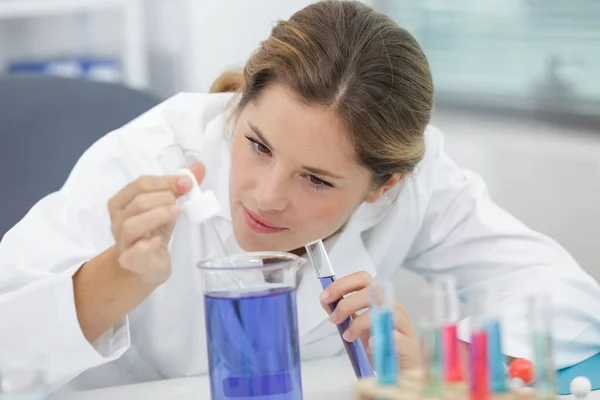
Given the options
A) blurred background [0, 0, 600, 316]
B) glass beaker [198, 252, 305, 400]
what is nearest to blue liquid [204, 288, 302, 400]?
glass beaker [198, 252, 305, 400]

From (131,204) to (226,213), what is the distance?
18.0 inches

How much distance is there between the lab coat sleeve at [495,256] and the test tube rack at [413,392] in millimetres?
613

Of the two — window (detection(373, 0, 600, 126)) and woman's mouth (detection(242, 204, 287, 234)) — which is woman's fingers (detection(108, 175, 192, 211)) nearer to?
woman's mouth (detection(242, 204, 287, 234))

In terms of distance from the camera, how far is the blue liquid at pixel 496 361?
30.5 inches

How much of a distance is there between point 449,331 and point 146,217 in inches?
15.7

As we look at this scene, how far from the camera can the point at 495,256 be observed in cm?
162

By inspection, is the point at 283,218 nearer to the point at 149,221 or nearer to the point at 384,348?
the point at 149,221

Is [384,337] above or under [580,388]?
above

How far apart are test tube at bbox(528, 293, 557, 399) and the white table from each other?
39 centimetres

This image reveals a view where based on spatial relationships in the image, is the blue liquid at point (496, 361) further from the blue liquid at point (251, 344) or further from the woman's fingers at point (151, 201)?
the woman's fingers at point (151, 201)

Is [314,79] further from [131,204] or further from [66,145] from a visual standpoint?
[66,145]

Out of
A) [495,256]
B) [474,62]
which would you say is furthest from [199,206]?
[474,62]

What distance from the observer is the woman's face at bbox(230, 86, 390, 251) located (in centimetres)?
124

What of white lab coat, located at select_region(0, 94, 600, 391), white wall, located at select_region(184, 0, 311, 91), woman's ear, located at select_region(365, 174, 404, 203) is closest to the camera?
white lab coat, located at select_region(0, 94, 600, 391)
